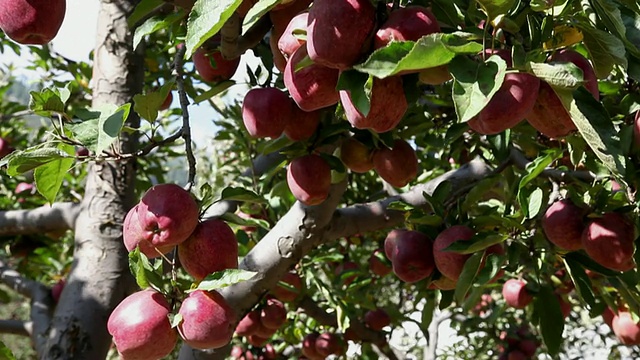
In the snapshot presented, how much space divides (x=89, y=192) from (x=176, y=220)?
1024mm

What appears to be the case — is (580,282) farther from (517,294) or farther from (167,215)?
(167,215)

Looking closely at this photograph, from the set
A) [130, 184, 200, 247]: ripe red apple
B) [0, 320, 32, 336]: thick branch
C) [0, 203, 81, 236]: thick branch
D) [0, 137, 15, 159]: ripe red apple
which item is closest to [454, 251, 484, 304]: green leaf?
[130, 184, 200, 247]: ripe red apple

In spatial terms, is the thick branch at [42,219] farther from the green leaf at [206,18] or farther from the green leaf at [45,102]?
the green leaf at [206,18]

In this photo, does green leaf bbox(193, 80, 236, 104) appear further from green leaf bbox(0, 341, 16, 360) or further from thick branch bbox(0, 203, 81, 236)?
thick branch bbox(0, 203, 81, 236)

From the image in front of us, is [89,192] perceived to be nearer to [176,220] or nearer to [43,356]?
[43,356]

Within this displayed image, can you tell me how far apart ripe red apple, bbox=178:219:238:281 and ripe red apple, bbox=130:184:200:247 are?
23 millimetres

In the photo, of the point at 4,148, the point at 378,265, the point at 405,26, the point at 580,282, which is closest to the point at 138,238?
the point at 405,26

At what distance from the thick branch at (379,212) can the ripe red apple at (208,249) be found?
0.57 meters

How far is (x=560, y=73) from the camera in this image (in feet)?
2.15

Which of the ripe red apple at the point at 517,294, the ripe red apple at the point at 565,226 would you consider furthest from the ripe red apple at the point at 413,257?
the ripe red apple at the point at 517,294

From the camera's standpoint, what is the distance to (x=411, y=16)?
695mm

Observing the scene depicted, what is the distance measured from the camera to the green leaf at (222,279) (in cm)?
83

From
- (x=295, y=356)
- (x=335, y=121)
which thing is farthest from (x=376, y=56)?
(x=295, y=356)

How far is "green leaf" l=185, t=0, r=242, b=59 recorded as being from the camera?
0.64 m
